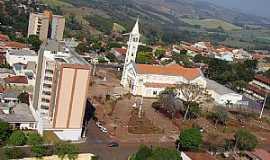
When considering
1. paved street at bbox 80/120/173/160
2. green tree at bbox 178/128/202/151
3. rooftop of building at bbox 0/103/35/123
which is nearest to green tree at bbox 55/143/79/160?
paved street at bbox 80/120/173/160

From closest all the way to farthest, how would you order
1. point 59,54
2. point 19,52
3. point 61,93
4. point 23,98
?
point 61,93, point 59,54, point 23,98, point 19,52

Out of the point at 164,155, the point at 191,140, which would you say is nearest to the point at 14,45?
the point at 191,140

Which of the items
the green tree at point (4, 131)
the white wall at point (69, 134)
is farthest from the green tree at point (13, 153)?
the white wall at point (69, 134)

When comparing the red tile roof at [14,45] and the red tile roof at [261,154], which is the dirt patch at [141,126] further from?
the red tile roof at [14,45]

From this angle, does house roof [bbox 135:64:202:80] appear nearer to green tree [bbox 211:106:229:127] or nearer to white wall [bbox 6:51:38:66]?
green tree [bbox 211:106:229:127]

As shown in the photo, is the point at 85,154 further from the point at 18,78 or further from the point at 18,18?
the point at 18,18

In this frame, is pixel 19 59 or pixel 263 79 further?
pixel 263 79

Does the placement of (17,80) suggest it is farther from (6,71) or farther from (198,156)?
(198,156)
